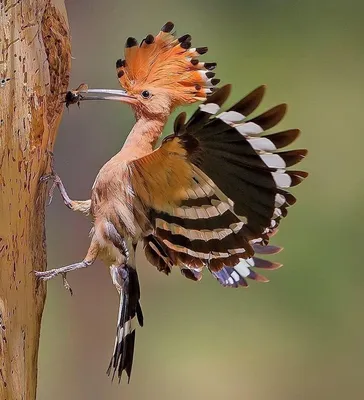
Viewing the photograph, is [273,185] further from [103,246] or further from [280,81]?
[280,81]

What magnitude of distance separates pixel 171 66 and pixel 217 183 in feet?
0.72

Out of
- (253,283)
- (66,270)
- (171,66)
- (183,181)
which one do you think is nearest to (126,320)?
(66,270)

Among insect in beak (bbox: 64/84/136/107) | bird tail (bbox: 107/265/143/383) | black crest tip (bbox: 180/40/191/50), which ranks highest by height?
black crest tip (bbox: 180/40/191/50)

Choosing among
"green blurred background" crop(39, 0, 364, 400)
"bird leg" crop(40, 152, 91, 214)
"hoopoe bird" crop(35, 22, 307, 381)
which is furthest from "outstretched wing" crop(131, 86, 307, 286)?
"green blurred background" crop(39, 0, 364, 400)

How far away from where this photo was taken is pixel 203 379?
2957 millimetres

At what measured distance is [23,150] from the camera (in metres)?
→ 1.19

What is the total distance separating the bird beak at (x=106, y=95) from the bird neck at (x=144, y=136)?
39 millimetres

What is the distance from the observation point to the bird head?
4.22 ft

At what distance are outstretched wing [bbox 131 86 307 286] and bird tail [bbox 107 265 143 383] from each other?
7 centimetres

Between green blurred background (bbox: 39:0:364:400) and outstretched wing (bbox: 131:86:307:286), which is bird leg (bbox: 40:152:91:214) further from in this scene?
green blurred background (bbox: 39:0:364:400)

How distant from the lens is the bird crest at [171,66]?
4.21 feet

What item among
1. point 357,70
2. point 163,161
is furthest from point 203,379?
point 163,161

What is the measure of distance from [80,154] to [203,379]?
87cm

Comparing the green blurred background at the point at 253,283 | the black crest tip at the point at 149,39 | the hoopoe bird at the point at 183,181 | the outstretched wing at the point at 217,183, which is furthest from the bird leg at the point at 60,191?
the green blurred background at the point at 253,283
